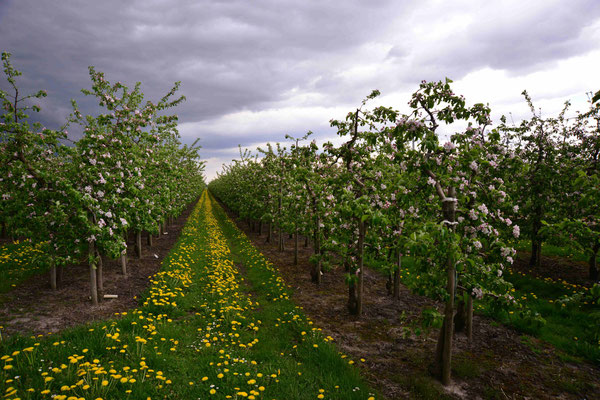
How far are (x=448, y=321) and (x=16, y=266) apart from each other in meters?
14.8

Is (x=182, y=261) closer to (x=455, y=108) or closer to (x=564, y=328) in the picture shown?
(x=455, y=108)

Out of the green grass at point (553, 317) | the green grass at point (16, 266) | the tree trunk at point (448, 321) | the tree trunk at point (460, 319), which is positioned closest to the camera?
the tree trunk at point (448, 321)

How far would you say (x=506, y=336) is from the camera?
756 centimetres

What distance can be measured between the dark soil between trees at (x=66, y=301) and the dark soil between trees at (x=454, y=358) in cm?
588

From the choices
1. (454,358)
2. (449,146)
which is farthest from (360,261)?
(449,146)

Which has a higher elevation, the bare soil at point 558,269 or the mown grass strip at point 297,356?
the mown grass strip at point 297,356

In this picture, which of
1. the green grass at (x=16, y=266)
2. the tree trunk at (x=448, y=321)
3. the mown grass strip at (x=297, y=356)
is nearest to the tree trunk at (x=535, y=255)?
the tree trunk at (x=448, y=321)

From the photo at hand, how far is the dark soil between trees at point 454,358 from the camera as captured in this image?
17.8 feet

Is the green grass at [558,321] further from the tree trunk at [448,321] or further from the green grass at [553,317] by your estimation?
the tree trunk at [448,321]

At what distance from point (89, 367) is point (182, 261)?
27.2 feet

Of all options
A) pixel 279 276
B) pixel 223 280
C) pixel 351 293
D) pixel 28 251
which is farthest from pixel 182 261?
pixel 351 293

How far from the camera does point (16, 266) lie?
36.3 feet

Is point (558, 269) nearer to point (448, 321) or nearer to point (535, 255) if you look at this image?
point (535, 255)

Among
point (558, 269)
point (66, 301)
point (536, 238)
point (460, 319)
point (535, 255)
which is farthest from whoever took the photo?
point (535, 255)
